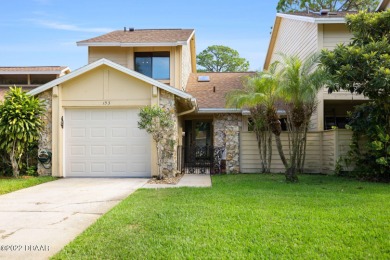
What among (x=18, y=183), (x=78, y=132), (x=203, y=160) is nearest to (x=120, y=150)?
(x=78, y=132)

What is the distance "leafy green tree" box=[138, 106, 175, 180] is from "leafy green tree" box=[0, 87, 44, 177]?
3415mm

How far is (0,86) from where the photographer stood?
750 inches

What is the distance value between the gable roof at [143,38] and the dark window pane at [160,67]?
35.7 inches

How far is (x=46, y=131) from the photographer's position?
11109 millimetres

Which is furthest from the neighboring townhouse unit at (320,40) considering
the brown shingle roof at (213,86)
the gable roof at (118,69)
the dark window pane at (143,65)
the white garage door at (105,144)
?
the dark window pane at (143,65)

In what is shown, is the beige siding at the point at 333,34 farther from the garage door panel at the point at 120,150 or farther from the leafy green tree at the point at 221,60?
the leafy green tree at the point at 221,60

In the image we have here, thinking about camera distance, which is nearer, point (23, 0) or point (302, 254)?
point (302, 254)

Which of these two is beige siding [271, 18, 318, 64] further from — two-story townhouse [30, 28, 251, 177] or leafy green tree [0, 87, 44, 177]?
leafy green tree [0, 87, 44, 177]

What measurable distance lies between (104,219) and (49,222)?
3.02 ft

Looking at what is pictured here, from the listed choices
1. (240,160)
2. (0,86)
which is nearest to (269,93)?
(240,160)

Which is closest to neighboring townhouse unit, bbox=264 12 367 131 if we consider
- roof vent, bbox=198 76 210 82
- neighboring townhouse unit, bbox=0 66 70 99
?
roof vent, bbox=198 76 210 82

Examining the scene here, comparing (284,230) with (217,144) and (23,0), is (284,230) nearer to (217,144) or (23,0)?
(217,144)

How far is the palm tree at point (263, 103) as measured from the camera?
381 inches

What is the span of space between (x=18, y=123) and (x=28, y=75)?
10693mm
